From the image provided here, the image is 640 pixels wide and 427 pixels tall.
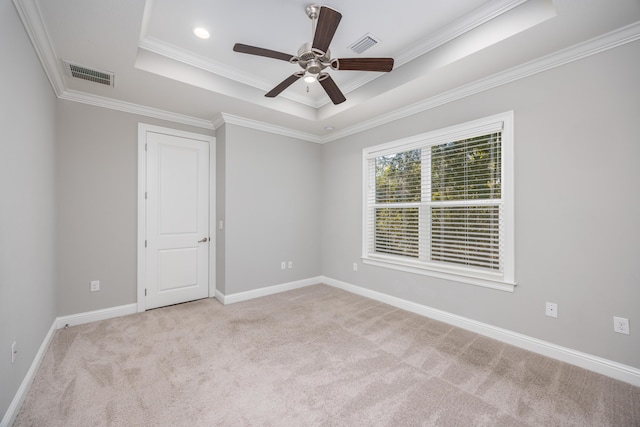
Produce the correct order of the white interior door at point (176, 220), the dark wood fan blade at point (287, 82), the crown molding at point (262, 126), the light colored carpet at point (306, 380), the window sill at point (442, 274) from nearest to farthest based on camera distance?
the light colored carpet at point (306, 380)
the dark wood fan blade at point (287, 82)
the window sill at point (442, 274)
the white interior door at point (176, 220)
the crown molding at point (262, 126)

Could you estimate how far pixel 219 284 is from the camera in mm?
3932

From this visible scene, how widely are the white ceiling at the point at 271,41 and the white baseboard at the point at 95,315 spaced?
8.04ft

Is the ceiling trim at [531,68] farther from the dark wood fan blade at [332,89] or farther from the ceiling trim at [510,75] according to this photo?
the dark wood fan blade at [332,89]

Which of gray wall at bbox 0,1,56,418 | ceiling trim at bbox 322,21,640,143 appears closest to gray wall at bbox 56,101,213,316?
gray wall at bbox 0,1,56,418

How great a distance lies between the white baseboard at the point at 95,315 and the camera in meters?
2.97

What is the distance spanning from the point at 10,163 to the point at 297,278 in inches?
139

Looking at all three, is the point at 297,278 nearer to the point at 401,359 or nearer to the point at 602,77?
the point at 401,359

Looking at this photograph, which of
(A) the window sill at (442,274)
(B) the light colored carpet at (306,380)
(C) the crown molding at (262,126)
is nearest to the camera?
(B) the light colored carpet at (306,380)

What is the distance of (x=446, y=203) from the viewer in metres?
3.13

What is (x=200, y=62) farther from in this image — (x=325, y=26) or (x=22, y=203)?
(x=22, y=203)

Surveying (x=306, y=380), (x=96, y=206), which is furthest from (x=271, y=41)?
(x=306, y=380)

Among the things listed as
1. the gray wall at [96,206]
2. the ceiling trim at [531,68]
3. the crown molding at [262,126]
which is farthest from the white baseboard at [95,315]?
the ceiling trim at [531,68]

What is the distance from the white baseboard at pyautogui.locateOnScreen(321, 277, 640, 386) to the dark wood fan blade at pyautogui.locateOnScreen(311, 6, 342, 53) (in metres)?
2.98

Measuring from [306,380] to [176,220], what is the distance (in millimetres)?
2767
